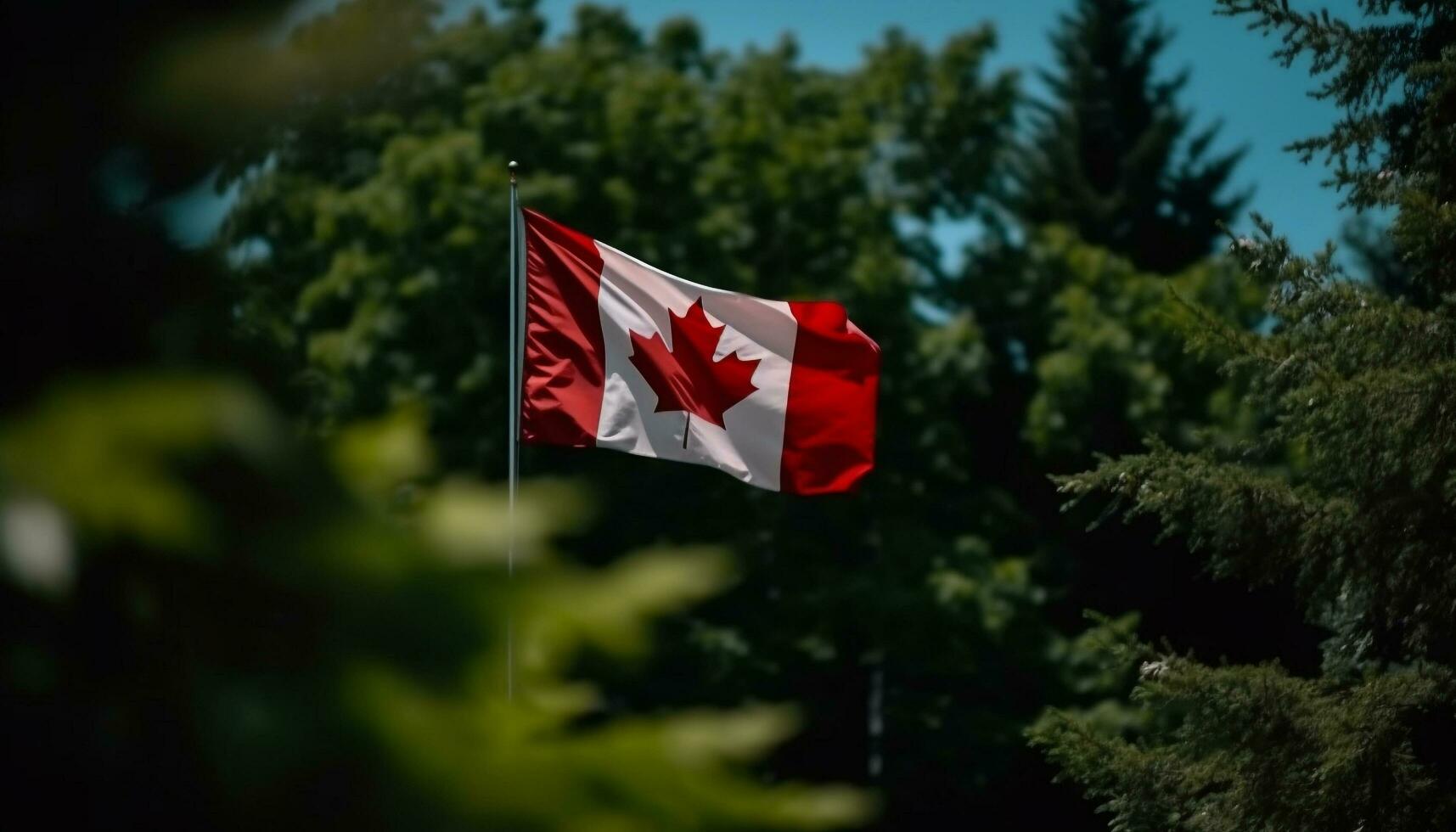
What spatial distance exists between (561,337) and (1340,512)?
3.81 meters

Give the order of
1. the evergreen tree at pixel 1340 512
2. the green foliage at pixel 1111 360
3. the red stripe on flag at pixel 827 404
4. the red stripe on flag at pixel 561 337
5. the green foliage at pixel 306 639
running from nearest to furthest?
the green foliage at pixel 306 639 < the evergreen tree at pixel 1340 512 < the red stripe on flag at pixel 561 337 < the red stripe on flag at pixel 827 404 < the green foliage at pixel 1111 360

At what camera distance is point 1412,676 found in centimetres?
791

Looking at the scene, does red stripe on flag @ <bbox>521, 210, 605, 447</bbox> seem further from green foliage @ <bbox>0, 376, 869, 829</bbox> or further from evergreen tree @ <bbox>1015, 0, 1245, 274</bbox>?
evergreen tree @ <bbox>1015, 0, 1245, 274</bbox>

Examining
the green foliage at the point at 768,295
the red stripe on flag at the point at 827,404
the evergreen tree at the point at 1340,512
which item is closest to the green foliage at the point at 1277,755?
the evergreen tree at the point at 1340,512

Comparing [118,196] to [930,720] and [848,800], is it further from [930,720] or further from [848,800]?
[930,720]

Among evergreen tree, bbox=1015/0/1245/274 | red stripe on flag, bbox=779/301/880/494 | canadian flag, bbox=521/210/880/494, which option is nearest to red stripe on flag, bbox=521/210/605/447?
canadian flag, bbox=521/210/880/494

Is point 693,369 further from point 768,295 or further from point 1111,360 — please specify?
point 1111,360

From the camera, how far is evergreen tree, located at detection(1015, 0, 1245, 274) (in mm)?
31859

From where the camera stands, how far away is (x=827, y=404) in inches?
361

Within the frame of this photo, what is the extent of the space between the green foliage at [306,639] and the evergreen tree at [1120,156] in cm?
3031

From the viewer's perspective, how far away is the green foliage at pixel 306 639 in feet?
4.09

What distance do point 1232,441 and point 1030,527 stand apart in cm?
1731

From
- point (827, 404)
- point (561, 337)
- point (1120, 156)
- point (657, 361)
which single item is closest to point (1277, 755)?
point (827, 404)

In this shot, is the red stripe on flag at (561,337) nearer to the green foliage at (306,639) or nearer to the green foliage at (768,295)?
the green foliage at (306,639)
